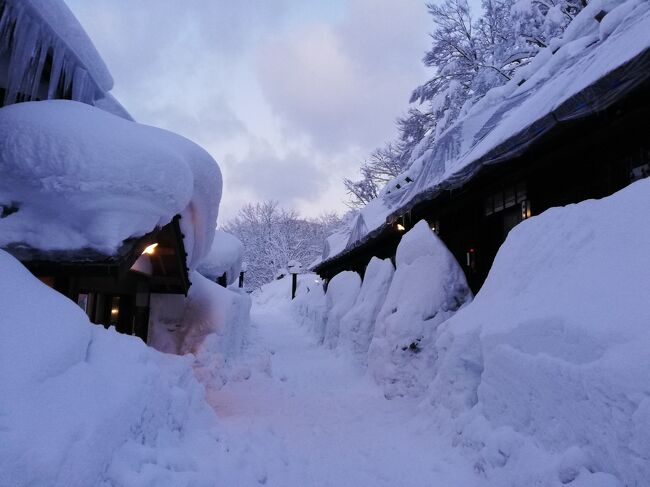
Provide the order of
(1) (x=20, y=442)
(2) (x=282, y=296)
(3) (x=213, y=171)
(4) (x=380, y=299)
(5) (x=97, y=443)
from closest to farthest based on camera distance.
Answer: (1) (x=20, y=442), (5) (x=97, y=443), (3) (x=213, y=171), (4) (x=380, y=299), (2) (x=282, y=296)

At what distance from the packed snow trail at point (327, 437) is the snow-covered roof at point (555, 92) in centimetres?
428

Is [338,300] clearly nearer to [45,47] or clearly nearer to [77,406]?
[45,47]

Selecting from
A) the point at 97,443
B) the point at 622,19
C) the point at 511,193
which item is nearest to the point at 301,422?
the point at 97,443

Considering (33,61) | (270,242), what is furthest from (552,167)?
(270,242)

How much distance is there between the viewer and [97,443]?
261 cm

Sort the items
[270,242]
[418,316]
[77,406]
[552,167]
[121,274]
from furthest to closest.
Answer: [270,242] → [418,316] → [552,167] → [121,274] → [77,406]

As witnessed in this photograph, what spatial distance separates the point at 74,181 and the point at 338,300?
11412 mm

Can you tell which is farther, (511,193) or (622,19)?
(511,193)

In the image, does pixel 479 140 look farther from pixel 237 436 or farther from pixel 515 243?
pixel 237 436

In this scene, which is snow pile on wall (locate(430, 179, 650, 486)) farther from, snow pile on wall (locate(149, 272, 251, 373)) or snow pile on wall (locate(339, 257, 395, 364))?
snow pile on wall (locate(149, 272, 251, 373))

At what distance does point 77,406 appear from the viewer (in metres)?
2.67

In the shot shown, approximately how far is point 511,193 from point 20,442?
779cm

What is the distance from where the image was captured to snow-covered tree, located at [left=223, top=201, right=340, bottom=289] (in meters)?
50.6

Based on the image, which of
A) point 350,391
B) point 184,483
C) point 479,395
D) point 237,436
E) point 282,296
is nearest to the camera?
point 184,483
